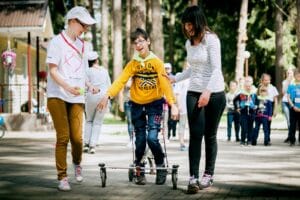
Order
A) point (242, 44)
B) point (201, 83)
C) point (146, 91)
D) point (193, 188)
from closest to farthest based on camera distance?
point (193, 188), point (201, 83), point (146, 91), point (242, 44)

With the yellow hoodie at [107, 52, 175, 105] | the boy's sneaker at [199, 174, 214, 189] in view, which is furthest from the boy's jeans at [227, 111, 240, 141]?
the boy's sneaker at [199, 174, 214, 189]

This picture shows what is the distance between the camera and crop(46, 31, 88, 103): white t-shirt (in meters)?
8.34

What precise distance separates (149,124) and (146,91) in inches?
17.2

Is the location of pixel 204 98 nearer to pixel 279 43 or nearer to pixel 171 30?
pixel 279 43

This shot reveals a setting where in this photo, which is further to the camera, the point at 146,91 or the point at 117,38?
the point at 117,38

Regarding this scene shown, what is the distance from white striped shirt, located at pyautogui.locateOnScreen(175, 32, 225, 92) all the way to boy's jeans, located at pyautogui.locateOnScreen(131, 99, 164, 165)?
79cm

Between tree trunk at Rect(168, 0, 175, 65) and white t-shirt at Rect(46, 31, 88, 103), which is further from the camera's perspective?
tree trunk at Rect(168, 0, 175, 65)

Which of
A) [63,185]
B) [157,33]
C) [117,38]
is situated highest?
[117,38]

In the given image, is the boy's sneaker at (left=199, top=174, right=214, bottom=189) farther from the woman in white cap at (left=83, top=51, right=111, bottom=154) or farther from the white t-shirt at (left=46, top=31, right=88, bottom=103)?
the woman in white cap at (left=83, top=51, right=111, bottom=154)

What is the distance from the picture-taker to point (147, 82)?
879 centimetres

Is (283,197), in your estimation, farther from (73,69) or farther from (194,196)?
(73,69)

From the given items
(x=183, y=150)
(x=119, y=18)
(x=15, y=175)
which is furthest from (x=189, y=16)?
(x=119, y=18)

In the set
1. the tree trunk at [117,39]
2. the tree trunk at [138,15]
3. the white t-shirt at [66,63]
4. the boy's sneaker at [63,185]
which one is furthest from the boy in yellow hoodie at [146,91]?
the tree trunk at [117,39]

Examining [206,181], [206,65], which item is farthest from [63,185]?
[206,65]
